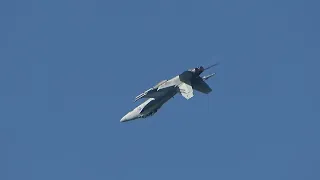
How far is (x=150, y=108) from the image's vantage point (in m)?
168

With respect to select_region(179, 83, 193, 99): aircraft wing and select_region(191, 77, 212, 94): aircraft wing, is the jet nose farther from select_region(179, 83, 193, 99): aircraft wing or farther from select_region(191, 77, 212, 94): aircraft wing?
select_region(179, 83, 193, 99): aircraft wing

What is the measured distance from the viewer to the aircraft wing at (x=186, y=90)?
162875 millimetres

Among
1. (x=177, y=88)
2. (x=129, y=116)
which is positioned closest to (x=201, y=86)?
(x=177, y=88)

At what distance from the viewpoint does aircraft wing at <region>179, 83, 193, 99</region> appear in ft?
534

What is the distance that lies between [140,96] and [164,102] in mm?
2920

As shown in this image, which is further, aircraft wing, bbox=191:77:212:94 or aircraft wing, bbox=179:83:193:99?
aircraft wing, bbox=191:77:212:94

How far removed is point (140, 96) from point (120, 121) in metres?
8.11

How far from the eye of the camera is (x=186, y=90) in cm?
16338

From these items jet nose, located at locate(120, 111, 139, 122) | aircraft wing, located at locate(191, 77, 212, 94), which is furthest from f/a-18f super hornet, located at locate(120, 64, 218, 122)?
jet nose, located at locate(120, 111, 139, 122)

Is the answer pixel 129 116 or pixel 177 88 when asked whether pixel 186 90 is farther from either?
pixel 129 116

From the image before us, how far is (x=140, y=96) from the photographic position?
165m

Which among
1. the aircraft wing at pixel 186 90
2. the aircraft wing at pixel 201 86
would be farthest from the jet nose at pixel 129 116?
the aircraft wing at pixel 186 90

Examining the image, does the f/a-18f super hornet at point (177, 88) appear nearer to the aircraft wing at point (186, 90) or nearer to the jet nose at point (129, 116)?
the aircraft wing at point (186, 90)

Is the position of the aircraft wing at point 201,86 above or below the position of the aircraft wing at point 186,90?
above
